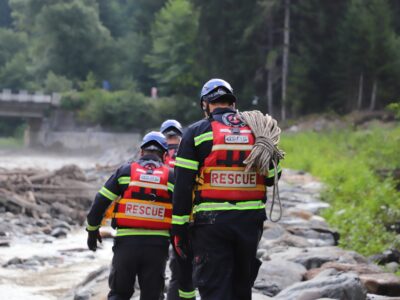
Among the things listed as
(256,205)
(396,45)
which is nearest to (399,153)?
(256,205)

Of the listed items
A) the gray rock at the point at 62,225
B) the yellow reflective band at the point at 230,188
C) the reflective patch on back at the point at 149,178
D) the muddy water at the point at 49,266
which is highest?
the yellow reflective band at the point at 230,188

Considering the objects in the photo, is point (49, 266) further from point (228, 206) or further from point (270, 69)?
point (270, 69)

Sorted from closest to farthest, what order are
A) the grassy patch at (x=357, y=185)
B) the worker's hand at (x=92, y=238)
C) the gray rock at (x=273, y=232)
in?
the worker's hand at (x=92, y=238) < the grassy patch at (x=357, y=185) < the gray rock at (x=273, y=232)

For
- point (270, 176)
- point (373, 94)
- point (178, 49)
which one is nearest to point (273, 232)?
point (270, 176)

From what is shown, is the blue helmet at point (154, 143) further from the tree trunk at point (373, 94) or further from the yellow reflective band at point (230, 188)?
the tree trunk at point (373, 94)

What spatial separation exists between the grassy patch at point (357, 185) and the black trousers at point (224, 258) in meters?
6.85

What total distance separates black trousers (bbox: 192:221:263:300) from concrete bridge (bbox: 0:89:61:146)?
5640cm

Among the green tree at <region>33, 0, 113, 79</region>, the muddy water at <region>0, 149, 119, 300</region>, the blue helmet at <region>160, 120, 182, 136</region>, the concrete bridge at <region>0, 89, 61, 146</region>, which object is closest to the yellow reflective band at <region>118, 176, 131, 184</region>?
the blue helmet at <region>160, 120, 182, 136</region>

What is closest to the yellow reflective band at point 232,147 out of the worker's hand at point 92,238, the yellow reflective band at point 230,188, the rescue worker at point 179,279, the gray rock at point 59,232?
the yellow reflective band at point 230,188

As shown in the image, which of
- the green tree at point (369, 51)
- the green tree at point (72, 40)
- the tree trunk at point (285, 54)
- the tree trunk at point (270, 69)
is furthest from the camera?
the green tree at point (72, 40)

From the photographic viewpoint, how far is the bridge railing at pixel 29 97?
60388 millimetres

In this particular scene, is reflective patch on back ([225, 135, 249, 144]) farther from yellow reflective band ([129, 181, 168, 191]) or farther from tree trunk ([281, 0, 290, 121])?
tree trunk ([281, 0, 290, 121])

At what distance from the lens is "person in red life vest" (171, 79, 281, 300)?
5.73 metres

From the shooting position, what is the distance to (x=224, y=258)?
18.8 ft
